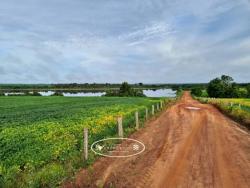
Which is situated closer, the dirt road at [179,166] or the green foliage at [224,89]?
the dirt road at [179,166]

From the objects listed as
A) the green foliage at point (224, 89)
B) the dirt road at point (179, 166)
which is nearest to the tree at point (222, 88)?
the green foliage at point (224, 89)

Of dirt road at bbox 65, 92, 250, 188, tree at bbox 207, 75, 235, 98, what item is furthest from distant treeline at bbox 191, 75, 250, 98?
dirt road at bbox 65, 92, 250, 188

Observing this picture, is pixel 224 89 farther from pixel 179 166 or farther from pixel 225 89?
pixel 179 166

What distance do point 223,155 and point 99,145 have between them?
20.5 feet

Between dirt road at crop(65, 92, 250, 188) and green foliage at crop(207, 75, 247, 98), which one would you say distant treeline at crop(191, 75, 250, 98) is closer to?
green foliage at crop(207, 75, 247, 98)

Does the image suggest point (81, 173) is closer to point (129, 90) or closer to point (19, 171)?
point (19, 171)

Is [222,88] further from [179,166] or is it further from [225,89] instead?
[179,166]

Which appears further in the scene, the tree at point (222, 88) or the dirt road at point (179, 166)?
the tree at point (222, 88)

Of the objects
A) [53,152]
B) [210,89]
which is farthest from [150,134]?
[210,89]

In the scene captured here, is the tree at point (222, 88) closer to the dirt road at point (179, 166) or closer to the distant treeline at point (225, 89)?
the distant treeline at point (225, 89)

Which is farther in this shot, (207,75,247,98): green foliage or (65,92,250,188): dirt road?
(207,75,247,98): green foliage

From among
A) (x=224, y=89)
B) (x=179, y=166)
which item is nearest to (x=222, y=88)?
(x=224, y=89)

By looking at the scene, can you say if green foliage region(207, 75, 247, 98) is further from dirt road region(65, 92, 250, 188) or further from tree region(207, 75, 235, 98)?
dirt road region(65, 92, 250, 188)

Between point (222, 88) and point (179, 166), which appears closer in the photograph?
point (179, 166)
